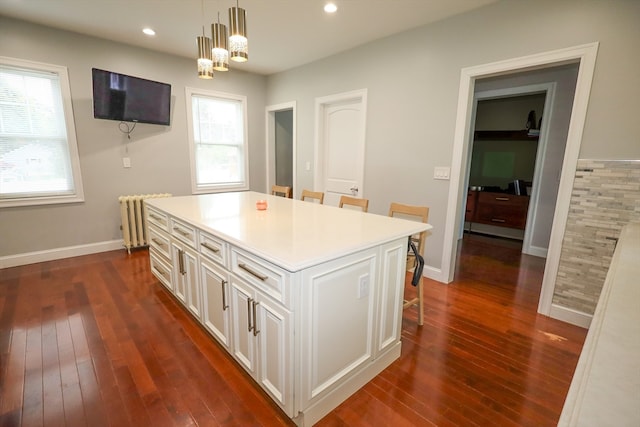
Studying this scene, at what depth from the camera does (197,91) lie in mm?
4328

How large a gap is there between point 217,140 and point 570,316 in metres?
4.84

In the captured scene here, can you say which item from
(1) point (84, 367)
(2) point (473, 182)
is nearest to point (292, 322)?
(1) point (84, 367)

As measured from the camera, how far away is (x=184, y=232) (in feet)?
7.06

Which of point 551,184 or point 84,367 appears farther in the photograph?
point 551,184

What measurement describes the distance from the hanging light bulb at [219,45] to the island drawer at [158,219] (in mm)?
1285

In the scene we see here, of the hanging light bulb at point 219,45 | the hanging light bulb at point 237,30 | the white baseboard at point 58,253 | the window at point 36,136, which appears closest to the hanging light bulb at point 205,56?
the hanging light bulb at point 219,45

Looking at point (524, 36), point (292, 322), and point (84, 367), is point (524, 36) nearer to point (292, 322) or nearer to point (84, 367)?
point (292, 322)

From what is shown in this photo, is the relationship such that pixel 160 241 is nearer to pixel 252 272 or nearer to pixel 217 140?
pixel 252 272

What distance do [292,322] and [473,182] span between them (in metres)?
5.35

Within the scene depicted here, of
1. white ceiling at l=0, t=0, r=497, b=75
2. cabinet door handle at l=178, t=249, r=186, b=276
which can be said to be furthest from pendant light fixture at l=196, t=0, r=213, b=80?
cabinet door handle at l=178, t=249, r=186, b=276

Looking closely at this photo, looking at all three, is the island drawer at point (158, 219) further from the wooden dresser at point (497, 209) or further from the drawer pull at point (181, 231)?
the wooden dresser at point (497, 209)

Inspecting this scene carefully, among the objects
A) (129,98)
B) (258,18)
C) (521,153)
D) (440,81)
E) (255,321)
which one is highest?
(258,18)

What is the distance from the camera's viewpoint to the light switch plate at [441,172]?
301cm

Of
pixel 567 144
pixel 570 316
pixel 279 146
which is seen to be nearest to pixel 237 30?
pixel 567 144
